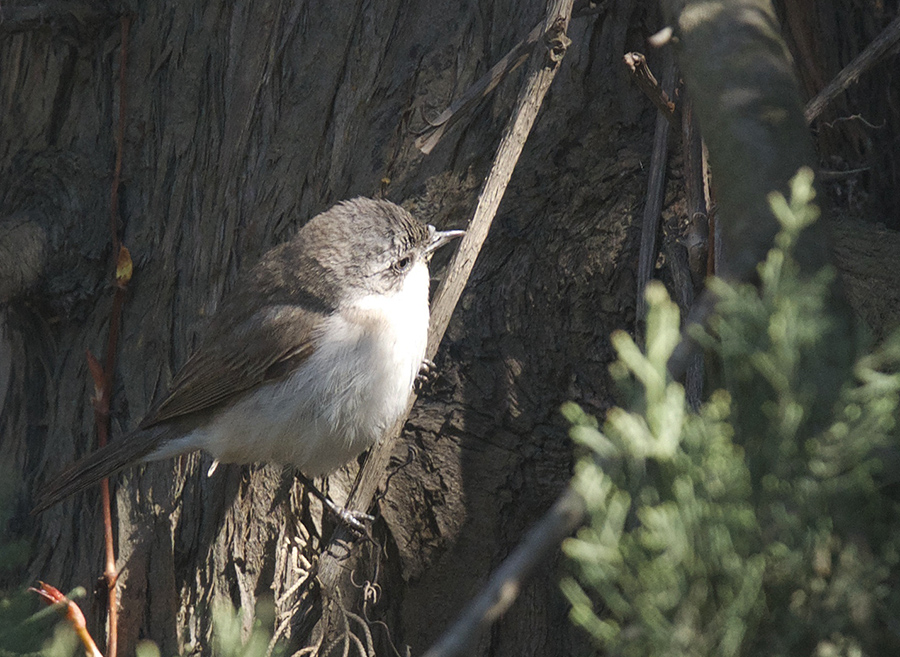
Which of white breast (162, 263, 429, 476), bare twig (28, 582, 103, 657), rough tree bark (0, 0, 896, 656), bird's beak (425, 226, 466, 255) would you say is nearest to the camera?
bare twig (28, 582, 103, 657)

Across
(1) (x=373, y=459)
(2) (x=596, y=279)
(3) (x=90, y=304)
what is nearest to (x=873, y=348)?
(2) (x=596, y=279)

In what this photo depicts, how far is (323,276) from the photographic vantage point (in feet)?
12.0

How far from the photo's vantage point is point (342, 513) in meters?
3.21

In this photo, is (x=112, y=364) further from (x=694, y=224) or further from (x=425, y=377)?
(x=694, y=224)

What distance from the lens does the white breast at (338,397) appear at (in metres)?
3.33

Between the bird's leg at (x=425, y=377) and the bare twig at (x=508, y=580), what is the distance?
1897 millimetres

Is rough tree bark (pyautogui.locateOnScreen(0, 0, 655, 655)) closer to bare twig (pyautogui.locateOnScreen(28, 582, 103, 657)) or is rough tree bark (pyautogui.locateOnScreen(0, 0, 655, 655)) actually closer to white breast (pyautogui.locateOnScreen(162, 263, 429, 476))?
white breast (pyautogui.locateOnScreen(162, 263, 429, 476))

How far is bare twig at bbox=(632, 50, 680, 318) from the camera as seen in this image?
10.0 ft

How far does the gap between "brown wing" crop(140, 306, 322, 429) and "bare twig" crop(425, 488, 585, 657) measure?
2.33m

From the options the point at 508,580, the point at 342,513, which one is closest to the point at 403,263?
the point at 342,513

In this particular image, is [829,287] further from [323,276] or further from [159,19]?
[159,19]

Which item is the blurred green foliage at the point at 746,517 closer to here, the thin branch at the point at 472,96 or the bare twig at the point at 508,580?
the bare twig at the point at 508,580

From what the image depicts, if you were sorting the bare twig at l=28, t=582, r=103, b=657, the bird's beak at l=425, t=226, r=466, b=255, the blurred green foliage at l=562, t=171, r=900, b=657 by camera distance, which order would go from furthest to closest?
the bird's beak at l=425, t=226, r=466, b=255
the bare twig at l=28, t=582, r=103, b=657
the blurred green foliage at l=562, t=171, r=900, b=657

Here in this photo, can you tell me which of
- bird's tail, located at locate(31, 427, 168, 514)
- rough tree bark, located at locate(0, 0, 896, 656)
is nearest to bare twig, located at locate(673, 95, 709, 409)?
rough tree bark, located at locate(0, 0, 896, 656)
